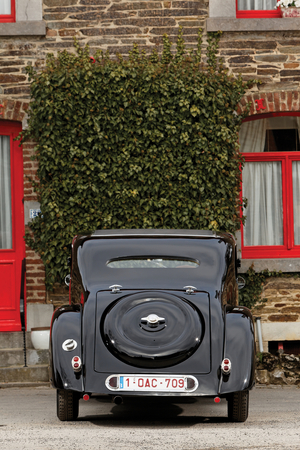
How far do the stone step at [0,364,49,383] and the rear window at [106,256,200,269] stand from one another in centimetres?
321

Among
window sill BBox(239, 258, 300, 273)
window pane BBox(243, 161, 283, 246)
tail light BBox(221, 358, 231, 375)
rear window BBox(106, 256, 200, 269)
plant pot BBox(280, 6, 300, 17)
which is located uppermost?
plant pot BBox(280, 6, 300, 17)

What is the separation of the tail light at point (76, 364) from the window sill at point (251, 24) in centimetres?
624

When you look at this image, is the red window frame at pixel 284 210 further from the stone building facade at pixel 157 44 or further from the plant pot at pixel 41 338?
the plant pot at pixel 41 338

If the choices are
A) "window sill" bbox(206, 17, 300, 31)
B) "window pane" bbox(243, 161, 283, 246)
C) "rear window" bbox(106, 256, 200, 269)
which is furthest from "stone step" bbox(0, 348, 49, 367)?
"window sill" bbox(206, 17, 300, 31)

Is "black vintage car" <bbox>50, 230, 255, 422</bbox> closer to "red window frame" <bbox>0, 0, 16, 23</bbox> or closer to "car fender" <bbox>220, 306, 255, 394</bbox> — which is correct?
"car fender" <bbox>220, 306, 255, 394</bbox>

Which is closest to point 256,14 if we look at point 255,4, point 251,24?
point 255,4

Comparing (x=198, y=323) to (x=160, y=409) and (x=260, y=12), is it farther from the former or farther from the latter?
(x=260, y=12)

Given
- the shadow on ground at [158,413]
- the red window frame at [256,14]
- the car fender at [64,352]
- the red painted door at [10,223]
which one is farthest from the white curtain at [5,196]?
the car fender at [64,352]

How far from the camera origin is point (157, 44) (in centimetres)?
Answer: 1007

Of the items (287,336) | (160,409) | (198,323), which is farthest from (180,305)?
(287,336)

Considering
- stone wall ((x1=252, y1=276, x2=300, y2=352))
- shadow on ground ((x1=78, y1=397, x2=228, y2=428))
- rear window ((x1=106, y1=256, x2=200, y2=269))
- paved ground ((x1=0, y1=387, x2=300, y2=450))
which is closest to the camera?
paved ground ((x1=0, y1=387, x2=300, y2=450))

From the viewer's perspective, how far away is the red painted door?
1016 centimetres

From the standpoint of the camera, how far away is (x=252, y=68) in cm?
1018

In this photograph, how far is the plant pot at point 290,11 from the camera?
10.2 meters
